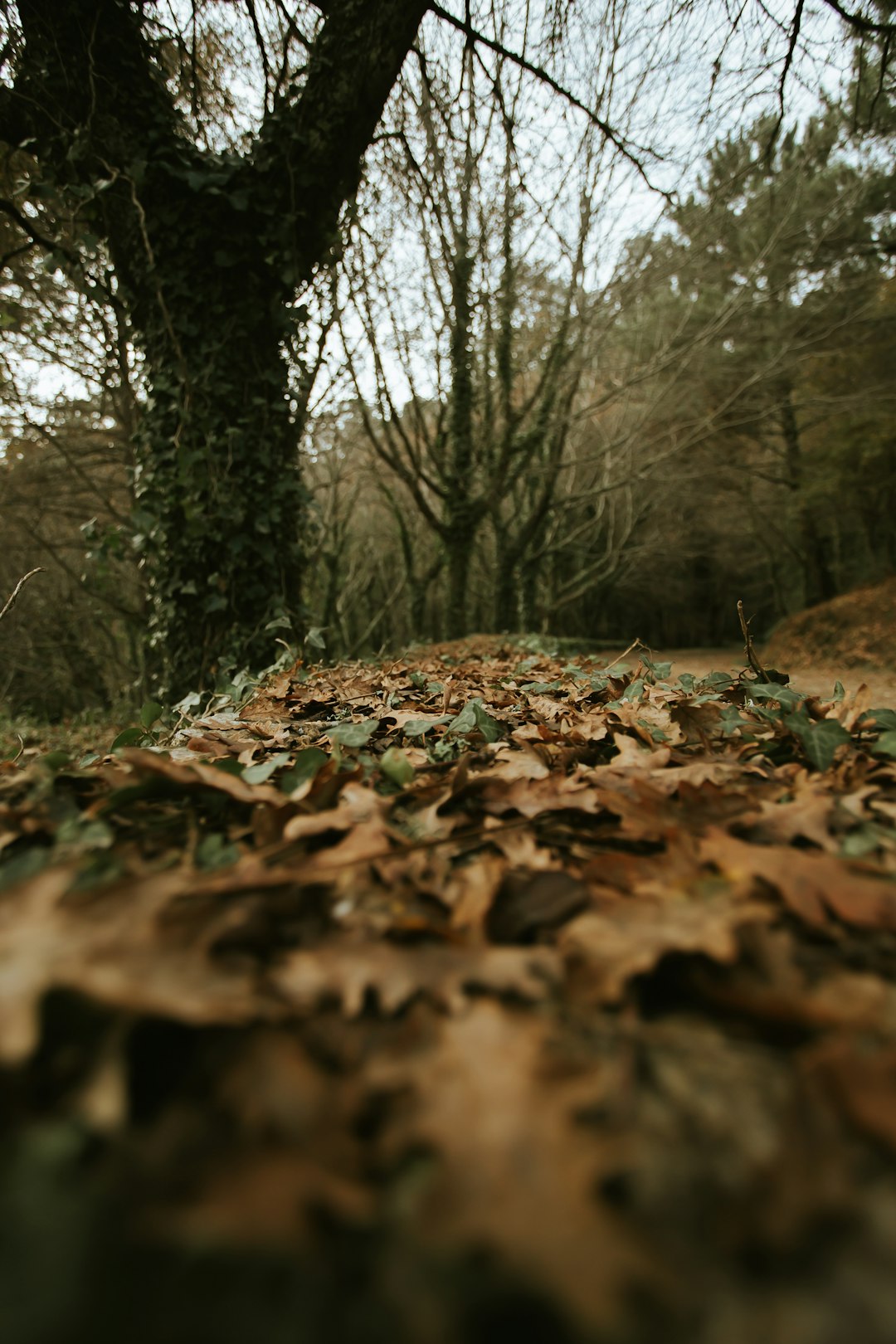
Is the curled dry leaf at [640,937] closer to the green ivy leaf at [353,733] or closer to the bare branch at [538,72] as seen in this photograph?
the green ivy leaf at [353,733]

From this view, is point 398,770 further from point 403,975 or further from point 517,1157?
point 517,1157

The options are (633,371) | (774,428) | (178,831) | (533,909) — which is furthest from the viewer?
(774,428)

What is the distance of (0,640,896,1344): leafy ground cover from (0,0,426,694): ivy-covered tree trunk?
3440 millimetres

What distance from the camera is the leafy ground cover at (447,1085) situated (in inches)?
15.8

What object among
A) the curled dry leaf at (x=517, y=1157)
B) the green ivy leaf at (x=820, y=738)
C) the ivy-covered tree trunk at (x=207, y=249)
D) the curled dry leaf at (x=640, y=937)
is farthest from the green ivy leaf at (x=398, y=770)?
the ivy-covered tree trunk at (x=207, y=249)

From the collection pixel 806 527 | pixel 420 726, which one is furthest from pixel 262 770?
pixel 806 527

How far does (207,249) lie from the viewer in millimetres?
4137

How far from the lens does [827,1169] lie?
47 cm

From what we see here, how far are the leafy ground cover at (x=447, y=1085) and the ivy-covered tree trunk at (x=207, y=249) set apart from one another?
135 inches

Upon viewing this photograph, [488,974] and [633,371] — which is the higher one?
[633,371]

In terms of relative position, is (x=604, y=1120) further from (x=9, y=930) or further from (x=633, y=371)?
(x=633, y=371)

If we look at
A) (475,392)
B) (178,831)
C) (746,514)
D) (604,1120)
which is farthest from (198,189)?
(746,514)

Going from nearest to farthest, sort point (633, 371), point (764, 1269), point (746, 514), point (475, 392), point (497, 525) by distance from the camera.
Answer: point (764, 1269)
point (475, 392)
point (633, 371)
point (497, 525)
point (746, 514)

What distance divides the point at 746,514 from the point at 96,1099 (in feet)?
68.7
